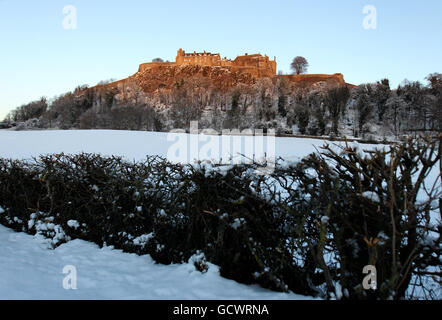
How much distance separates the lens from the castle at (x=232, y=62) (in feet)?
332

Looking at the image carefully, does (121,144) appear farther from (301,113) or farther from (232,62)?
(232,62)

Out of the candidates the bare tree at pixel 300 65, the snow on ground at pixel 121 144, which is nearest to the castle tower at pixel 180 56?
the bare tree at pixel 300 65

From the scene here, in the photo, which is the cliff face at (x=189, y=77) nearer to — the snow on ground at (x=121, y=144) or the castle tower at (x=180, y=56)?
the castle tower at (x=180, y=56)

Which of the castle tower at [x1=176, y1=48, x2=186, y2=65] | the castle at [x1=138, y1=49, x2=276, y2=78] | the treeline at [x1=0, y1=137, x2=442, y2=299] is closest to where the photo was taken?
the treeline at [x1=0, y1=137, x2=442, y2=299]

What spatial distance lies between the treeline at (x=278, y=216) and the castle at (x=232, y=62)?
3945 inches

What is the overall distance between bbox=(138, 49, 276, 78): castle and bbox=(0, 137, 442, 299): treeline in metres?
100

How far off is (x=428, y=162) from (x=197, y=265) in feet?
9.30

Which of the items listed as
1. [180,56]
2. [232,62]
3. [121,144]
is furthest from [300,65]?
[121,144]

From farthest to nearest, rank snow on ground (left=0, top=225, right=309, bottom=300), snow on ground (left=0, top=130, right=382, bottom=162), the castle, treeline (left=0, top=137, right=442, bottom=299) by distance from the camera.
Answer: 1. the castle
2. snow on ground (left=0, top=130, right=382, bottom=162)
3. snow on ground (left=0, top=225, right=309, bottom=300)
4. treeline (left=0, top=137, right=442, bottom=299)

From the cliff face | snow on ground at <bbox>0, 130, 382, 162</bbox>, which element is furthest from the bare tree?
snow on ground at <bbox>0, 130, 382, 162</bbox>

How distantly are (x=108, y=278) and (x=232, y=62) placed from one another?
113657mm

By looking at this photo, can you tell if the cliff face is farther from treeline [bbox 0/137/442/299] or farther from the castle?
treeline [bbox 0/137/442/299]

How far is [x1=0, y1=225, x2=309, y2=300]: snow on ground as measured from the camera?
3311 millimetres
